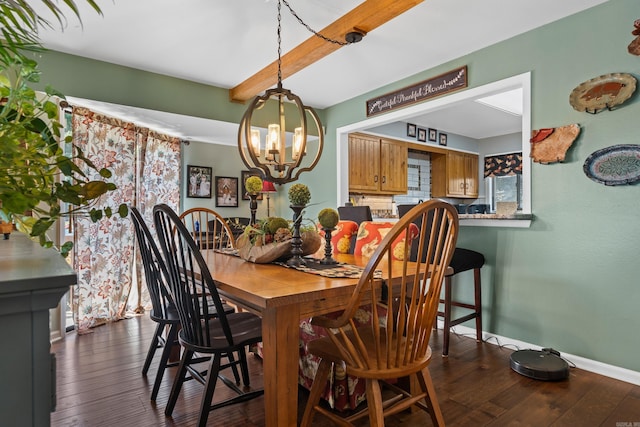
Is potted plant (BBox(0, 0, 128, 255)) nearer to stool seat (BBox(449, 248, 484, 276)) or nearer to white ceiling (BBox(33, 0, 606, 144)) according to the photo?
white ceiling (BBox(33, 0, 606, 144))

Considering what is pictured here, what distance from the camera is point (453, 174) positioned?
6211 mm

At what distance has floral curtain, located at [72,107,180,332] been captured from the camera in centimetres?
326

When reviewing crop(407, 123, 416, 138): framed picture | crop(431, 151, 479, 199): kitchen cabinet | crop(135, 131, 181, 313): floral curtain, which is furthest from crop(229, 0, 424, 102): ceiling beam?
crop(431, 151, 479, 199): kitchen cabinet

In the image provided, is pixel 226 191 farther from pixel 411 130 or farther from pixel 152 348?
pixel 152 348

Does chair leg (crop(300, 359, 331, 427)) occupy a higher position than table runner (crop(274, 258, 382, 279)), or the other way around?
table runner (crop(274, 258, 382, 279))

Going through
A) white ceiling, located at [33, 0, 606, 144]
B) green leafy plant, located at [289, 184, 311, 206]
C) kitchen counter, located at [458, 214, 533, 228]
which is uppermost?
white ceiling, located at [33, 0, 606, 144]

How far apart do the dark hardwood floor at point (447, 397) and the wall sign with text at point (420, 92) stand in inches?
88.4

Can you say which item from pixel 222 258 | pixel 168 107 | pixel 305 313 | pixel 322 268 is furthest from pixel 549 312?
pixel 168 107

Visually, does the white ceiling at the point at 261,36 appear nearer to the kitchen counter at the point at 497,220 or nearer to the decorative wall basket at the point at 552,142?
the decorative wall basket at the point at 552,142

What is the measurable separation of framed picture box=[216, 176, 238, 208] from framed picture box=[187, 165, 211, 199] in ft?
0.53

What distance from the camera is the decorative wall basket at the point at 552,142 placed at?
2492mm

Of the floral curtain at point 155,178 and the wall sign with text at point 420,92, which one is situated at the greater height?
the wall sign with text at point 420,92

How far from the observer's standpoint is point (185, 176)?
5.02 meters

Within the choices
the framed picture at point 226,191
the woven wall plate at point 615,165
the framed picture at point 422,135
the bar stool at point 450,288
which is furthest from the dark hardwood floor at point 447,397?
the framed picture at point 422,135
